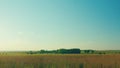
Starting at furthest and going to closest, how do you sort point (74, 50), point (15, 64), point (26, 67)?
point (74, 50), point (15, 64), point (26, 67)

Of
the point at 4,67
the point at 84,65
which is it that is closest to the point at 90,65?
the point at 84,65

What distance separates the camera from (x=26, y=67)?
9336mm

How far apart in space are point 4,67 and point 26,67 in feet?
3.22

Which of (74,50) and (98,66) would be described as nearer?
(98,66)

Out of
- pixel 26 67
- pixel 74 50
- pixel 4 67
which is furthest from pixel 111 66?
pixel 74 50

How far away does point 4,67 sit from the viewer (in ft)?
32.0

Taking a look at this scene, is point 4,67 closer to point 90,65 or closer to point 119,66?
point 90,65

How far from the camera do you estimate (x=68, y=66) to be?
31.5 ft

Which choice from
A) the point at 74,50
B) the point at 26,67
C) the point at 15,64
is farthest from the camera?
the point at 74,50

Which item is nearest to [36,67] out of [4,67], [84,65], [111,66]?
[4,67]

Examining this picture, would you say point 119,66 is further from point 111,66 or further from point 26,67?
point 26,67

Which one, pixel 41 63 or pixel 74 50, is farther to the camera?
pixel 74 50

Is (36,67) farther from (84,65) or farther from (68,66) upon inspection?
(84,65)

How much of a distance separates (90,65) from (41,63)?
207 centimetres
